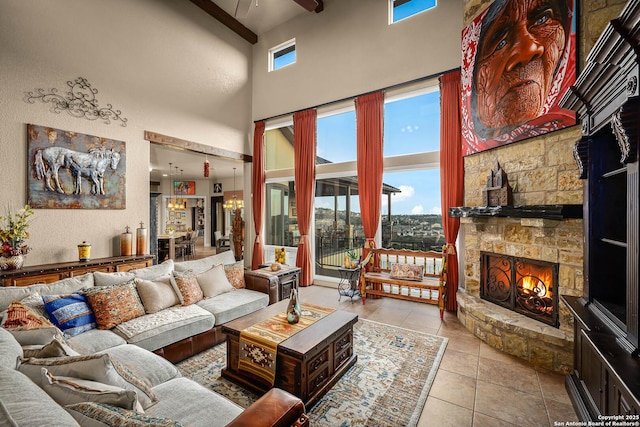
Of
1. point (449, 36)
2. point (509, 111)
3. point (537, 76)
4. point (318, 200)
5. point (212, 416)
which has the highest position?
point (449, 36)

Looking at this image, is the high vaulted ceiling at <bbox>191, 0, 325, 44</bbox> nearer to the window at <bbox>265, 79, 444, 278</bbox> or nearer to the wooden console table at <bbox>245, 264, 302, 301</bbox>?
the window at <bbox>265, 79, 444, 278</bbox>

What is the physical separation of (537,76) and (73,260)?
20.4 feet

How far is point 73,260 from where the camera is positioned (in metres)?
3.92

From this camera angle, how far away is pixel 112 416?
0.91 meters

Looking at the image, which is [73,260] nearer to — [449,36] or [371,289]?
[371,289]

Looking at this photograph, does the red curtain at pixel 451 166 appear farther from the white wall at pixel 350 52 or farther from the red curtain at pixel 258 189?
the red curtain at pixel 258 189

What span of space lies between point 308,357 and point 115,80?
5.02 m

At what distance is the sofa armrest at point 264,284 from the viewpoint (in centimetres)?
367

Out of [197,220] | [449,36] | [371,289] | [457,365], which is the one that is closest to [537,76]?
[449,36]

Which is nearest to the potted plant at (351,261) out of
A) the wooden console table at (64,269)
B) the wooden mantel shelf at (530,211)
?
the wooden mantel shelf at (530,211)

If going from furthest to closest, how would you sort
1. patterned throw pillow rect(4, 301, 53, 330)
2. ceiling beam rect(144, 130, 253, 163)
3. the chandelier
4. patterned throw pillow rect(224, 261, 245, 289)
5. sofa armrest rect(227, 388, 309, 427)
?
1. the chandelier
2. ceiling beam rect(144, 130, 253, 163)
3. patterned throw pillow rect(224, 261, 245, 289)
4. patterned throw pillow rect(4, 301, 53, 330)
5. sofa armrest rect(227, 388, 309, 427)

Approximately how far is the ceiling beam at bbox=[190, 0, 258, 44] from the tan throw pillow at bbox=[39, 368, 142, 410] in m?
6.36

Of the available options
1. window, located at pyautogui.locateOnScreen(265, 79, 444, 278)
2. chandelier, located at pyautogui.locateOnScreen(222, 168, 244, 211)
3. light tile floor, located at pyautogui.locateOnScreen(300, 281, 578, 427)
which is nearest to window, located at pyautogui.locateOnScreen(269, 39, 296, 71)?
window, located at pyautogui.locateOnScreen(265, 79, 444, 278)

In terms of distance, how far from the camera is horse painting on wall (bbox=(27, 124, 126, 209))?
3590 millimetres
